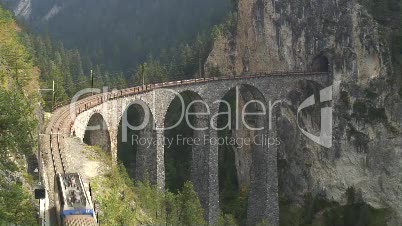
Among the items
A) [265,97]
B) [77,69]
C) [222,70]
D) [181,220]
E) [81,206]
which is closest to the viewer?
[81,206]

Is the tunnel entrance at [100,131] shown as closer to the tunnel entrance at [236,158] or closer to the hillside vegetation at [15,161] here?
the hillside vegetation at [15,161]

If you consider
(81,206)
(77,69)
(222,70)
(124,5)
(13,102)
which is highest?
(124,5)

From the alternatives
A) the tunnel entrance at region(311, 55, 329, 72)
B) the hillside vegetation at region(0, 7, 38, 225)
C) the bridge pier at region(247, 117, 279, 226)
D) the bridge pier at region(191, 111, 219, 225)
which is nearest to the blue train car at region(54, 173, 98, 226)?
the hillside vegetation at region(0, 7, 38, 225)

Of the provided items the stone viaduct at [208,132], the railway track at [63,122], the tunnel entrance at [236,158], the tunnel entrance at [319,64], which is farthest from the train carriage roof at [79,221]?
the tunnel entrance at [319,64]

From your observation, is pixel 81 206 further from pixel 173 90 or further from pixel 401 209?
pixel 401 209

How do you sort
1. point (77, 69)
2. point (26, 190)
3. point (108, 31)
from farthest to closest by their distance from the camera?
point (108, 31), point (77, 69), point (26, 190)

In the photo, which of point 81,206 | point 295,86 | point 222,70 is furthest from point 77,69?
point 81,206

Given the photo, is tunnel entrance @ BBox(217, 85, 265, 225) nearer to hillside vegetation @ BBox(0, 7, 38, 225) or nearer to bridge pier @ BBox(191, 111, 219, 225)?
bridge pier @ BBox(191, 111, 219, 225)

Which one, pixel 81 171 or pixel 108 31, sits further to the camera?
pixel 108 31
